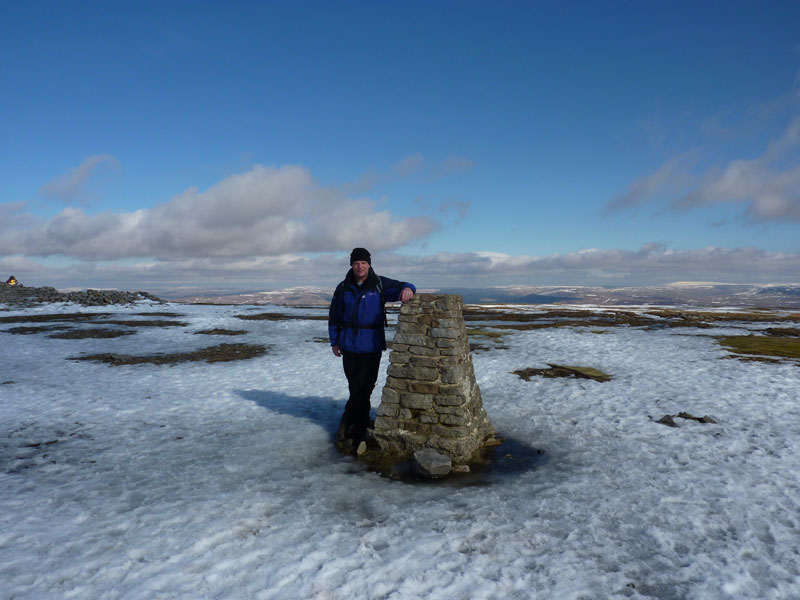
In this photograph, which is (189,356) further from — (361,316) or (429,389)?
(429,389)

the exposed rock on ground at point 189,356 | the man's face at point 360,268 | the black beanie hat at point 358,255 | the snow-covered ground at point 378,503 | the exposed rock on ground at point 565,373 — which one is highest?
the black beanie hat at point 358,255

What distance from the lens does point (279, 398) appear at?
12.6m

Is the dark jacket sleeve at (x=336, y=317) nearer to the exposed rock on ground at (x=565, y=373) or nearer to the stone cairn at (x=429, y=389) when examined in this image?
the stone cairn at (x=429, y=389)

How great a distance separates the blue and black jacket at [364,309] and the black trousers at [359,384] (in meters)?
0.23

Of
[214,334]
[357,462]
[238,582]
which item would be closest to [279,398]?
[357,462]

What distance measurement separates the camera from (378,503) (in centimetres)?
635

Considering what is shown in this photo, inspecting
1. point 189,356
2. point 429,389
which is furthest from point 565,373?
point 189,356

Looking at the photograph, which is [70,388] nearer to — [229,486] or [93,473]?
[93,473]

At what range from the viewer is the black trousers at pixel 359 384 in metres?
8.40

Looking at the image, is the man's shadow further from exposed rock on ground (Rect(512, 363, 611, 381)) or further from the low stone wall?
the low stone wall

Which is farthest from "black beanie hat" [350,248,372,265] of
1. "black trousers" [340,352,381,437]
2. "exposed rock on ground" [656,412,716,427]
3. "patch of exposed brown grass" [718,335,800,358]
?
"patch of exposed brown grass" [718,335,800,358]

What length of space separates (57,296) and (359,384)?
54.0 m

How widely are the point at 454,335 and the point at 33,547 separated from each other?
6.69 m

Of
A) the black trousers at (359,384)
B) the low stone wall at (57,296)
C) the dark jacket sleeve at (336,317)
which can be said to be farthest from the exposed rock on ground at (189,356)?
the low stone wall at (57,296)
